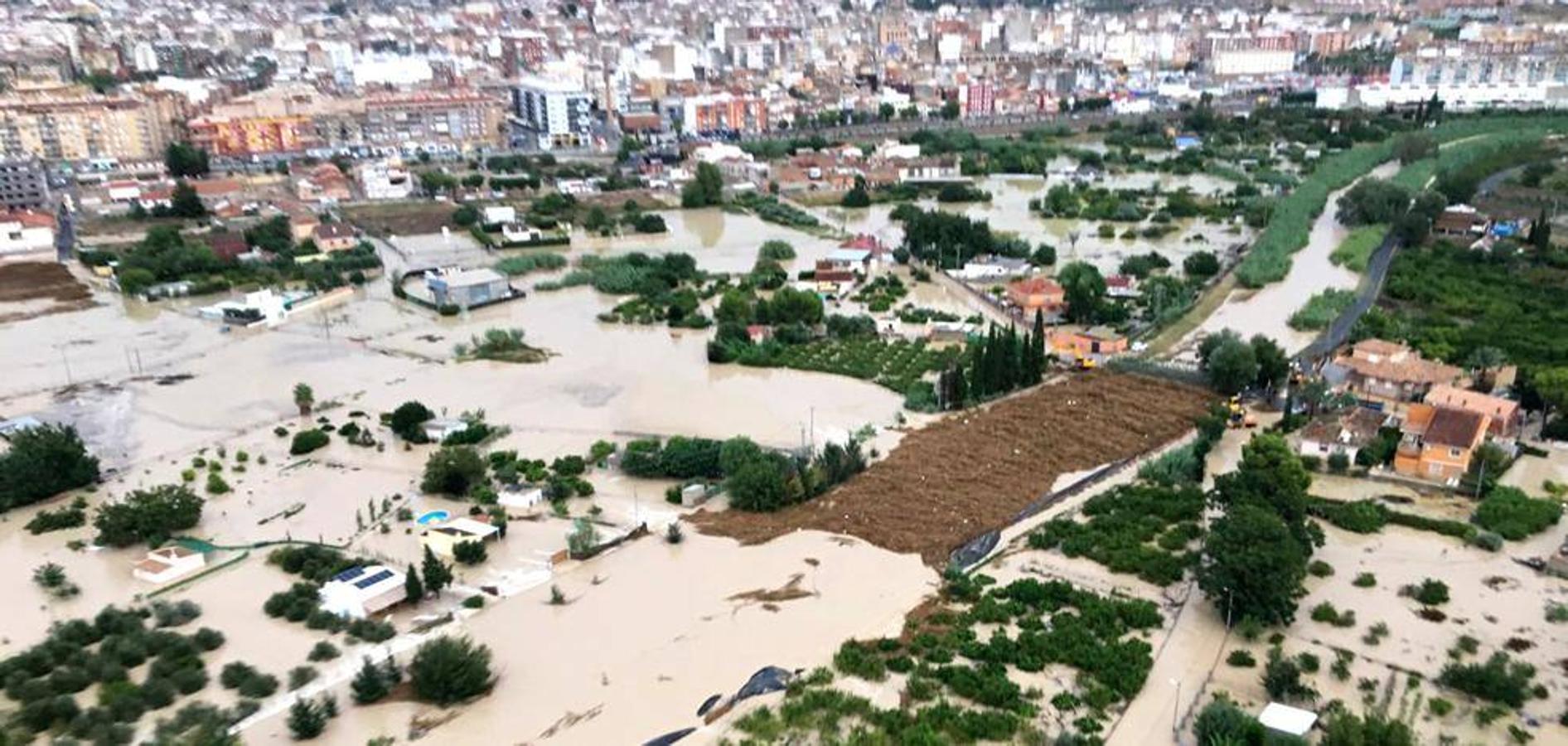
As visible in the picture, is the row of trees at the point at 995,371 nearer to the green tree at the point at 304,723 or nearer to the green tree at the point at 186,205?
the green tree at the point at 304,723

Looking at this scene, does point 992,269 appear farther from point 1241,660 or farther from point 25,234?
point 25,234

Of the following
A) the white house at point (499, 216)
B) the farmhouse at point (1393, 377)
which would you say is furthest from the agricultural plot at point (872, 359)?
the white house at point (499, 216)

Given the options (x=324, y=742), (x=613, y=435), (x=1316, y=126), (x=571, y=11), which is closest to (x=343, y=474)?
(x=613, y=435)

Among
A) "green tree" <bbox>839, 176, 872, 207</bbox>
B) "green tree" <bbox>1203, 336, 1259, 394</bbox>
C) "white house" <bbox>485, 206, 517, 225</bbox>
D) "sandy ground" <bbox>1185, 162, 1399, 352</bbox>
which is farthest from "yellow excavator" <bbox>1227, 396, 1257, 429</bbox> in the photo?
"white house" <bbox>485, 206, 517, 225</bbox>

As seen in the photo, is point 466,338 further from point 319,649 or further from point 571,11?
point 571,11

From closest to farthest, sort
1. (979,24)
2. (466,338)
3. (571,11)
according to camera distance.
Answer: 1. (466,338)
2. (979,24)
3. (571,11)

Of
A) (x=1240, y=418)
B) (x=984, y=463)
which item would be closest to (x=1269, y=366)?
(x=1240, y=418)
